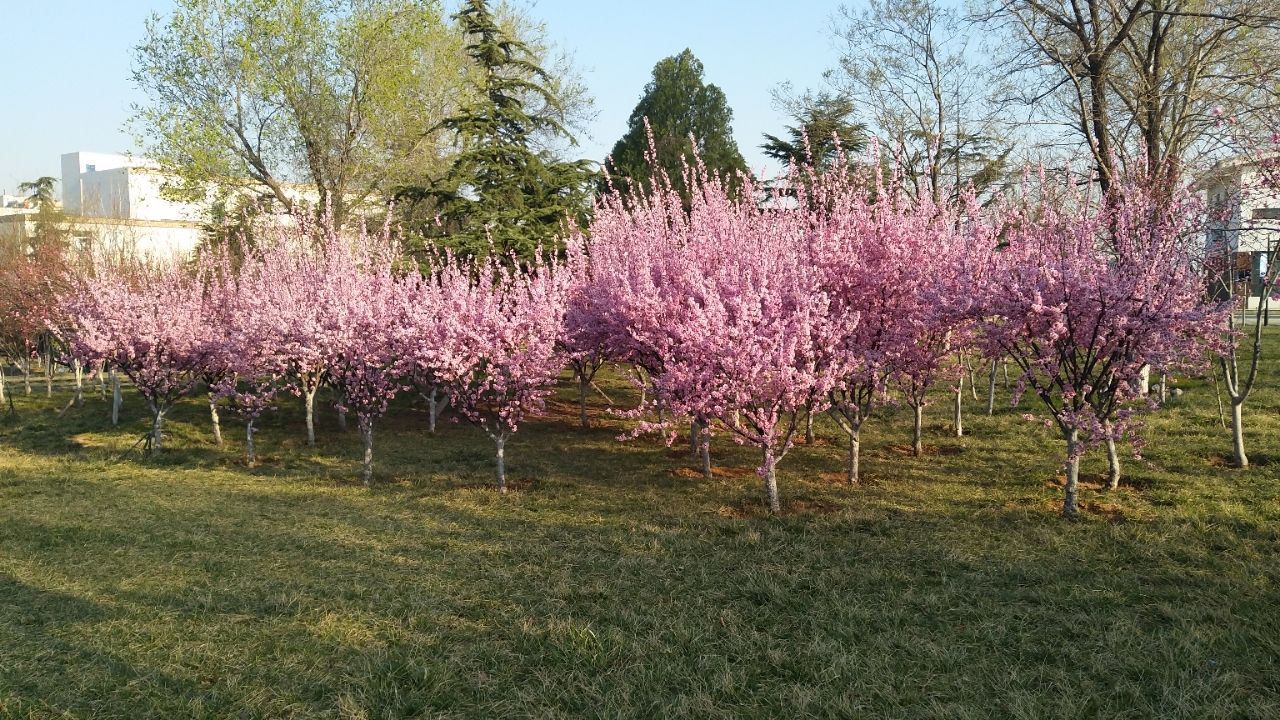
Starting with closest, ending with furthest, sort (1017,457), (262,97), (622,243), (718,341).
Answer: (718,341)
(1017,457)
(622,243)
(262,97)

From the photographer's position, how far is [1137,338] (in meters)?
7.25

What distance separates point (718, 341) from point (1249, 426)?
871 centimetres

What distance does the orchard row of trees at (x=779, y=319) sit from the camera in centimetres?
749

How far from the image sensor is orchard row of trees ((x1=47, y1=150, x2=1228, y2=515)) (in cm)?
749

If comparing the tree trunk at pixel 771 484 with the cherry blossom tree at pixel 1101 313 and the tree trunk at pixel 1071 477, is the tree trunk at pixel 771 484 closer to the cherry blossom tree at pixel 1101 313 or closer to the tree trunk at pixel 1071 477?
the cherry blossom tree at pixel 1101 313

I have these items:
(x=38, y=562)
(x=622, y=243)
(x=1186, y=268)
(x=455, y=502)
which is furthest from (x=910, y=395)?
(x=38, y=562)

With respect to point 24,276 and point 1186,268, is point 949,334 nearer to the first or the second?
point 1186,268

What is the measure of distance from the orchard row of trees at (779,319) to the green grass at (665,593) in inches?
36.7

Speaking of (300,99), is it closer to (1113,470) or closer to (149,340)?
(149,340)

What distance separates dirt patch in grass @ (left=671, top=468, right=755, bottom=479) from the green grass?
0.15 metres

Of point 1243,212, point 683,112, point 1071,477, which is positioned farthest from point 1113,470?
point 683,112

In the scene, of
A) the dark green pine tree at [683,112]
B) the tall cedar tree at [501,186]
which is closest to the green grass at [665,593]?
the tall cedar tree at [501,186]

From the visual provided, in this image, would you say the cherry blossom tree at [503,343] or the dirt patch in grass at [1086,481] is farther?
the cherry blossom tree at [503,343]

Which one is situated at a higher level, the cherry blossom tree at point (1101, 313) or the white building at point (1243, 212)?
the white building at point (1243, 212)
